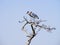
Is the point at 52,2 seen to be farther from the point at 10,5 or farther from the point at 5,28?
the point at 5,28

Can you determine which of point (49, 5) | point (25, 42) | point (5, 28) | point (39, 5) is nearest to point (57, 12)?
point (49, 5)

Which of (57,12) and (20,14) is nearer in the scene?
(20,14)

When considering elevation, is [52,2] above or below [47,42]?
above

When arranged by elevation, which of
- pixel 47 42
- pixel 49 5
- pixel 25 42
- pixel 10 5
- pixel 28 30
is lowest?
pixel 47 42

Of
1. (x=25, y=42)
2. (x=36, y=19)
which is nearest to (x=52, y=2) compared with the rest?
(x=36, y=19)

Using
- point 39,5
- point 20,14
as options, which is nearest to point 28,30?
point 20,14

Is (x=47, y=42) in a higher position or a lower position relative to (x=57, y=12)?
lower

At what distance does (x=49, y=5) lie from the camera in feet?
7.08

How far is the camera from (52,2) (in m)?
2.17

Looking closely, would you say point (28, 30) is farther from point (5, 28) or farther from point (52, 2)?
point (52, 2)

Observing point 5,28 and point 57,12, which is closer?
point 5,28

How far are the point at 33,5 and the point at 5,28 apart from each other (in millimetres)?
507

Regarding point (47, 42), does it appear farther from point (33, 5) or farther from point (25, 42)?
point (33, 5)

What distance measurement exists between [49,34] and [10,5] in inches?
26.9
